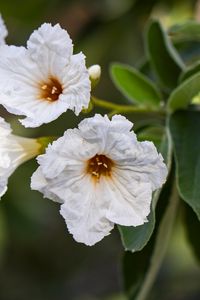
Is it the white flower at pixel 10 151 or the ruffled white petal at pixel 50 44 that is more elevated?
the ruffled white petal at pixel 50 44

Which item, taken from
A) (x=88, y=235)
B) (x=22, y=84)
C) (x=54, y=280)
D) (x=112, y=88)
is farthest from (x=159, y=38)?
(x=54, y=280)

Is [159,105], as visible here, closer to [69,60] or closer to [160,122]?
[160,122]

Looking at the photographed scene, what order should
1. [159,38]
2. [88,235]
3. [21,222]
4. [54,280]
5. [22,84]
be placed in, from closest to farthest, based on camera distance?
1. [88,235]
2. [22,84]
3. [159,38]
4. [21,222]
5. [54,280]

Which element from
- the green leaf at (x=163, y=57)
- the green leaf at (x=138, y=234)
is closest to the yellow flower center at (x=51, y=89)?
the green leaf at (x=138, y=234)

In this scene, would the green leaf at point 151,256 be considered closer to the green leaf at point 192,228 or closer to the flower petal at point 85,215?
the green leaf at point 192,228

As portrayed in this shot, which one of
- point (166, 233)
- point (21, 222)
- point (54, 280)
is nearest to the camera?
point (166, 233)

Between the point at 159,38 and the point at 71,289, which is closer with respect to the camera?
the point at 159,38
